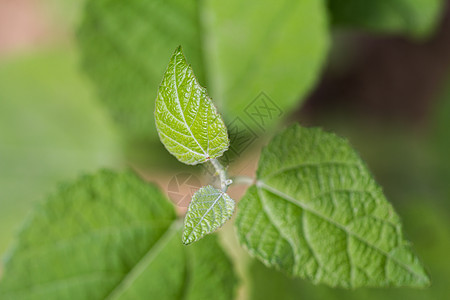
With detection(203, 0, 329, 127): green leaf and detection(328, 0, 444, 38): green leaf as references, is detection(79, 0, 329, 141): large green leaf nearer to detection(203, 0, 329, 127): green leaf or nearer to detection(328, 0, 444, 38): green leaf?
detection(203, 0, 329, 127): green leaf

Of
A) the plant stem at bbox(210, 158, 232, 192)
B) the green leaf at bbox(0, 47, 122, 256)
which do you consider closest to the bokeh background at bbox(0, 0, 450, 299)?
the green leaf at bbox(0, 47, 122, 256)

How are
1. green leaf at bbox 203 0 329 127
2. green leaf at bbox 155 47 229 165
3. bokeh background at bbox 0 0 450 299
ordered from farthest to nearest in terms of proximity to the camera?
bokeh background at bbox 0 0 450 299, green leaf at bbox 203 0 329 127, green leaf at bbox 155 47 229 165

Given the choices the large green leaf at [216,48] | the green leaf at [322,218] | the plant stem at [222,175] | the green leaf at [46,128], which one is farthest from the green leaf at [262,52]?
the green leaf at [46,128]

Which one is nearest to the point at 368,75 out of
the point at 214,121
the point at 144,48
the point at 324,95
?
the point at 324,95

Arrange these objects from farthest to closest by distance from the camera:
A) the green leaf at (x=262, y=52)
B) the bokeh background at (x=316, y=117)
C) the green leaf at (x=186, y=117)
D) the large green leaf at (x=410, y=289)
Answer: the bokeh background at (x=316, y=117)
the large green leaf at (x=410, y=289)
the green leaf at (x=262, y=52)
the green leaf at (x=186, y=117)

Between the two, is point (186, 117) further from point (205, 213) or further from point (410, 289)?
point (410, 289)

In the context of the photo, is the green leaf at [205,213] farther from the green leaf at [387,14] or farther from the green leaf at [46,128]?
the green leaf at [46,128]

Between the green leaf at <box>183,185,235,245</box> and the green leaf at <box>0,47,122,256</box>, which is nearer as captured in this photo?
the green leaf at <box>183,185,235,245</box>
